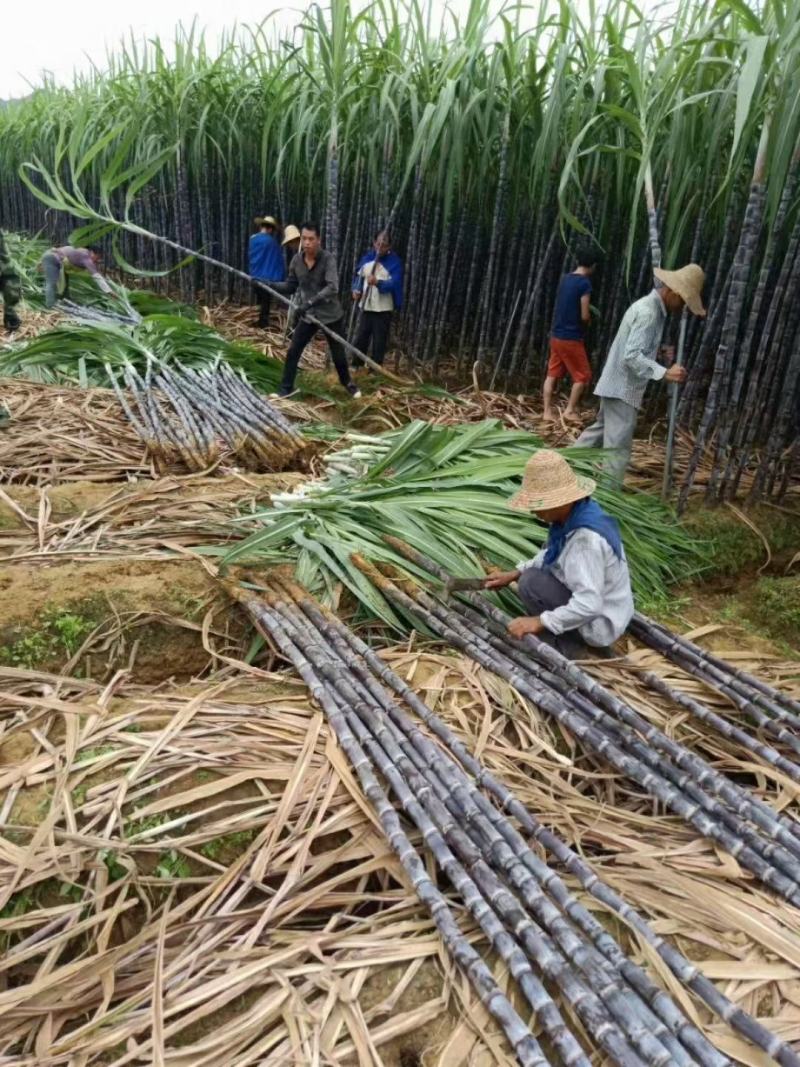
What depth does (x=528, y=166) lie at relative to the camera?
4.70 metres

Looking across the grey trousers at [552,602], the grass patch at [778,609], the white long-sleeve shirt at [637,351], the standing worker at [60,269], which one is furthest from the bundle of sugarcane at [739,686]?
the standing worker at [60,269]

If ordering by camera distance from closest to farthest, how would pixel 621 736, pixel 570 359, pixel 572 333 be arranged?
pixel 621 736, pixel 572 333, pixel 570 359

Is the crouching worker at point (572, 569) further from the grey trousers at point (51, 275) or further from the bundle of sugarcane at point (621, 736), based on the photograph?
the grey trousers at point (51, 275)

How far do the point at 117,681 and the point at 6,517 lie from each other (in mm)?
973

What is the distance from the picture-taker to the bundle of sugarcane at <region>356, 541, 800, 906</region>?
158cm

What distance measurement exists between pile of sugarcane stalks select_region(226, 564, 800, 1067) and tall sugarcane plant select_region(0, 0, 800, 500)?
2005mm

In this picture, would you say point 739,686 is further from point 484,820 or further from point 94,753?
point 94,753

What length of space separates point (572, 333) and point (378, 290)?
1.41 metres

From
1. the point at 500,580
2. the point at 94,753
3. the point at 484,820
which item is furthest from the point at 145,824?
the point at 500,580

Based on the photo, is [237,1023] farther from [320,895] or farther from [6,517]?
[6,517]

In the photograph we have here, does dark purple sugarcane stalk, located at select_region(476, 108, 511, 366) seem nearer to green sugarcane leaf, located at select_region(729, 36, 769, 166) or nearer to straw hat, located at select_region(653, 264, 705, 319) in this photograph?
straw hat, located at select_region(653, 264, 705, 319)

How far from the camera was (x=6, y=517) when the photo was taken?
267cm

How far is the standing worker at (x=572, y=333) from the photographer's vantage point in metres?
4.14

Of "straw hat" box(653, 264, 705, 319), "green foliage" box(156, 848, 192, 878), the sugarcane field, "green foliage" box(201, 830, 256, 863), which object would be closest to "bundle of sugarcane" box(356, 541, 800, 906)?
the sugarcane field
